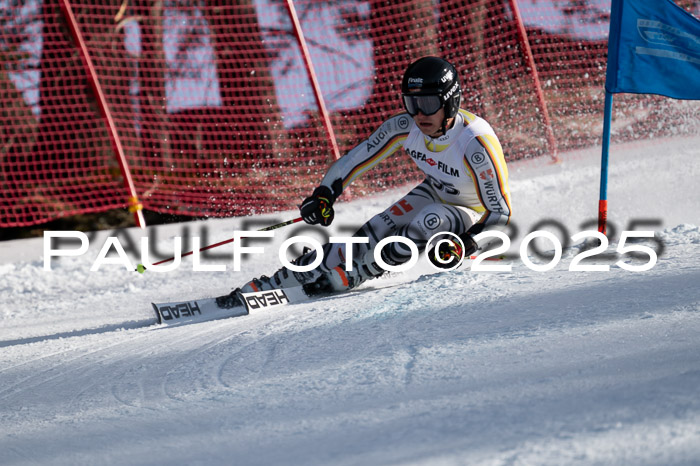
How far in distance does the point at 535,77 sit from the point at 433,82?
4235mm

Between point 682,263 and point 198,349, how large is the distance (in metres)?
2.14

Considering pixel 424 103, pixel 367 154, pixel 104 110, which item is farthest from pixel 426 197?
pixel 104 110

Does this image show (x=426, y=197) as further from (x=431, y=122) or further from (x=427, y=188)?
(x=431, y=122)

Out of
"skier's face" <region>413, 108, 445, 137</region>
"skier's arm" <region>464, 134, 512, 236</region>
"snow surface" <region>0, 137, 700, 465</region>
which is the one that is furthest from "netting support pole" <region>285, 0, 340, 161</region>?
"skier's arm" <region>464, 134, 512, 236</region>

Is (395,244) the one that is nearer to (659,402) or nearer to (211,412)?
(211,412)

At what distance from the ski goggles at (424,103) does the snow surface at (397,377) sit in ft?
2.61

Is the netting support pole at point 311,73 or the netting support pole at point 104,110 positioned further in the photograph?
the netting support pole at point 311,73

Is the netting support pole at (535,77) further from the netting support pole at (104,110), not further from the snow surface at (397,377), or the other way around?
the netting support pole at (104,110)

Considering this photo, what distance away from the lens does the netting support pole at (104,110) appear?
6.58 metres

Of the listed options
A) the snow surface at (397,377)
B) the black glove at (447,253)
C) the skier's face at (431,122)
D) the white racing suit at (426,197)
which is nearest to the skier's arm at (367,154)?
the white racing suit at (426,197)

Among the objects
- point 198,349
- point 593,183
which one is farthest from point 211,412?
point 593,183

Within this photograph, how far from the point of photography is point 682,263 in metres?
3.36

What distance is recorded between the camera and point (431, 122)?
370 centimetres

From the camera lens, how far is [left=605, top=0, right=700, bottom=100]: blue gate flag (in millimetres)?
Result: 4043
